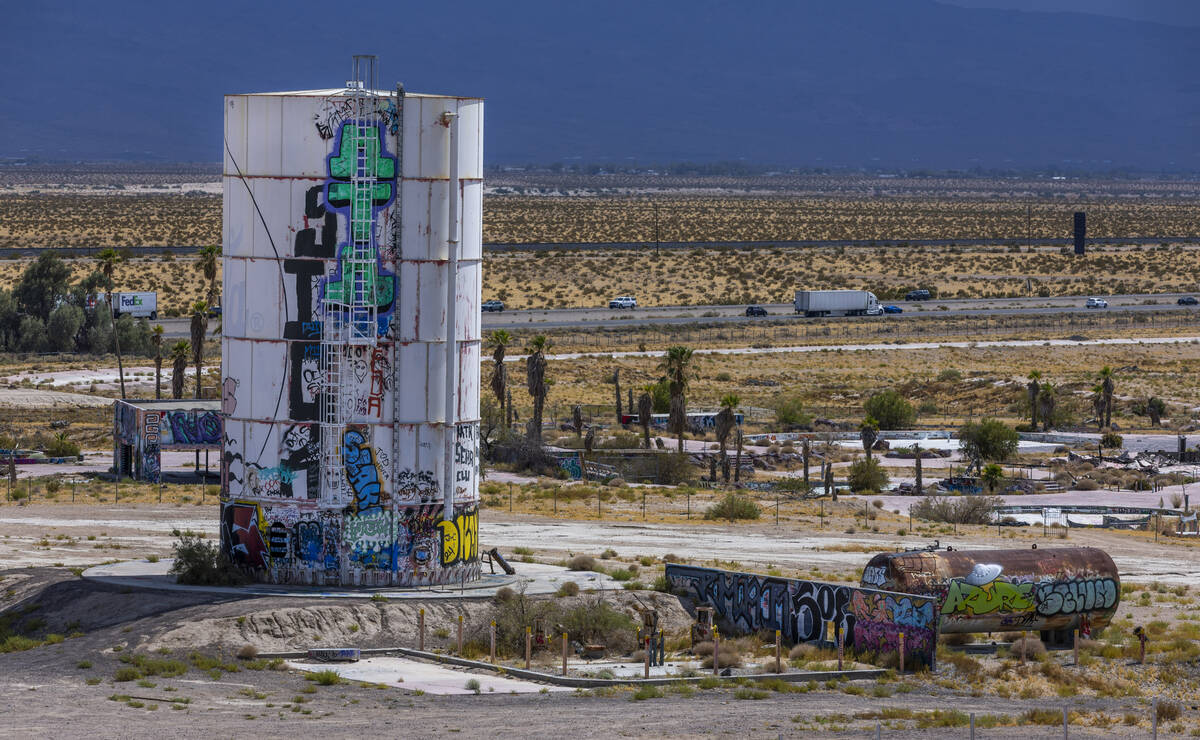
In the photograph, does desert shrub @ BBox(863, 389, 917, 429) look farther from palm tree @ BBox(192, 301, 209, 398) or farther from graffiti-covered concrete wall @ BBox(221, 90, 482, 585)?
graffiti-covered concrete wall @ BBox(221, 90, 482, 585)

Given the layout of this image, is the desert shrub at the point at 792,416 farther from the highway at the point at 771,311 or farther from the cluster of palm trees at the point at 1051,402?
the highway at the point at 771,311

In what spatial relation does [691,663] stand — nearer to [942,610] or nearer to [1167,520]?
[942,610]

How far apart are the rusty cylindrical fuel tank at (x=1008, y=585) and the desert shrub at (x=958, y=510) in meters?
17.8

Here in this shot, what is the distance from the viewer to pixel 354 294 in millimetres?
A: 34750

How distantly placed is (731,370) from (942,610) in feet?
197

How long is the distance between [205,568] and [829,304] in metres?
87.2

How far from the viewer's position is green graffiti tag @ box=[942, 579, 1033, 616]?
34781 millimetres

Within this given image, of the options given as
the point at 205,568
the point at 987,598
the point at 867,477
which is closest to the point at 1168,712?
the point at 987,598

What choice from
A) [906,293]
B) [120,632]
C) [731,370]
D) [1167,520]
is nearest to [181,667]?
[120,632]

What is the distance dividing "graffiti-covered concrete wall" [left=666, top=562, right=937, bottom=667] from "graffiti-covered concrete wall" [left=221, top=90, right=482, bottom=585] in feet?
18.6

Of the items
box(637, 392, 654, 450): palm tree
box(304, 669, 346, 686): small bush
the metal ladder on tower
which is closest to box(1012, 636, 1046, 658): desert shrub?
box(304, 669, 346, 686): small bush

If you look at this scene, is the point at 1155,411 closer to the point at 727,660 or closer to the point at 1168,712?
the point at 727,660

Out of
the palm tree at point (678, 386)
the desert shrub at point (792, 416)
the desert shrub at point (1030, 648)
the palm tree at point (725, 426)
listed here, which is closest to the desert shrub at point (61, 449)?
the palm tree at point (678, 386)

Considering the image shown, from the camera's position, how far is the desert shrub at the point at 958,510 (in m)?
54.5
